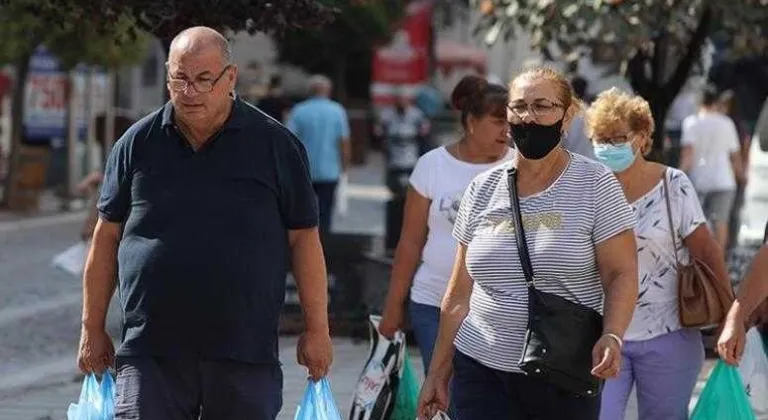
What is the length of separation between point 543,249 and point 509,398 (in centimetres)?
46

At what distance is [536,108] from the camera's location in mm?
5133

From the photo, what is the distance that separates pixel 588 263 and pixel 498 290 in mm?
270

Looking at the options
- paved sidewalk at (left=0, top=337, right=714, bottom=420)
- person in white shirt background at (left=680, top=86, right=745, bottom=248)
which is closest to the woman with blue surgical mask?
paved sidewalk at (left=0, top=337, right=714, bottom=420)

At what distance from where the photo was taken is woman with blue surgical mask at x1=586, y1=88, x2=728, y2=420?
6.20 meters

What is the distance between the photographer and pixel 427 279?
6.81 m

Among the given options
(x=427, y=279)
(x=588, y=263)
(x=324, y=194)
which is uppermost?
(x=588, y=263)

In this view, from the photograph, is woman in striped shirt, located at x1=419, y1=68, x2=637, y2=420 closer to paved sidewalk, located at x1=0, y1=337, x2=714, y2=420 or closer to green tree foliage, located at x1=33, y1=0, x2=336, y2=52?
green tree foliage, located at x1=33, y1=0, x2=336, y2=52

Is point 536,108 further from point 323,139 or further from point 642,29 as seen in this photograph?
point 323,139

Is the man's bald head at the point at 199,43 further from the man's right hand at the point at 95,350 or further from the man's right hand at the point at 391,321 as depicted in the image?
the man's right hand at the point at 391,321

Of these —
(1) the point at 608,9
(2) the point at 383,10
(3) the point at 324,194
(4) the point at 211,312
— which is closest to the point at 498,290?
(4) the point at 211,312

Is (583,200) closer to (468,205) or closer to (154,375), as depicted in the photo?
(468,205)

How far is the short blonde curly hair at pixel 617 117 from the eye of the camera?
6316mm

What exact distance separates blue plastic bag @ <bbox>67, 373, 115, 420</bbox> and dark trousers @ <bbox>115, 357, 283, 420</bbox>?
0.34 metres

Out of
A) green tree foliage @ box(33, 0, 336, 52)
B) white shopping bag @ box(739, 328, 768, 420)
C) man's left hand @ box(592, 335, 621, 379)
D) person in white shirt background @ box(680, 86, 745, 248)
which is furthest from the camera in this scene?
person in white shirt background @ box(680, 86, 745, 248)
